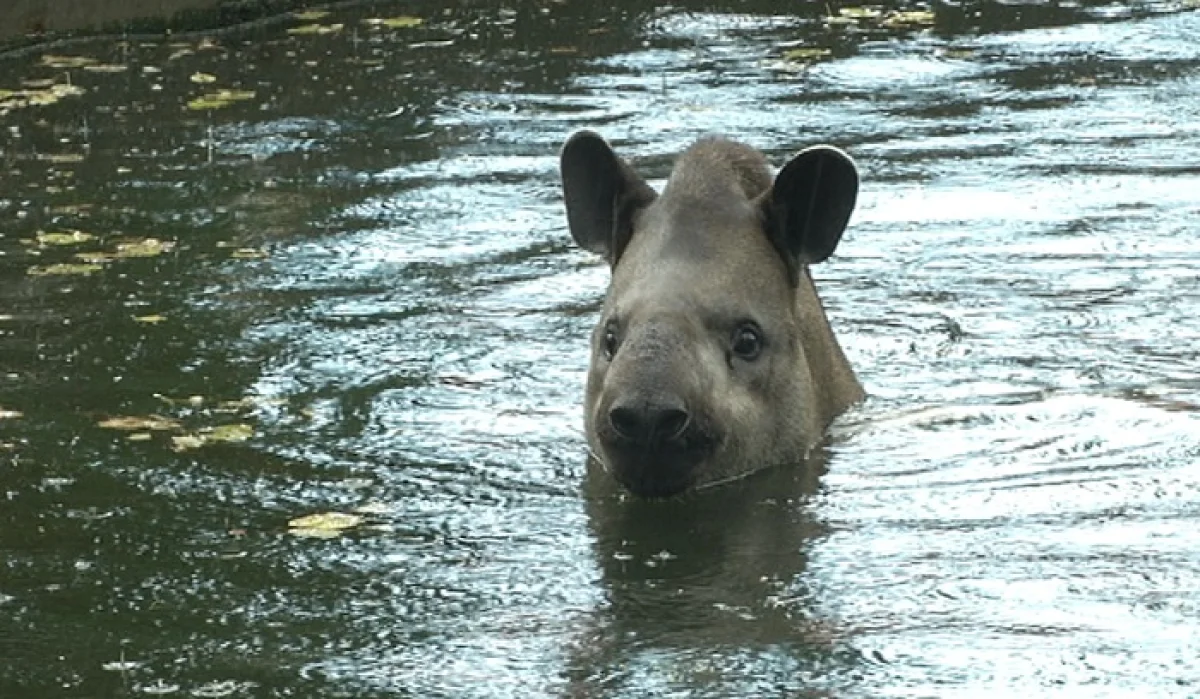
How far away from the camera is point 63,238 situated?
46.7ft

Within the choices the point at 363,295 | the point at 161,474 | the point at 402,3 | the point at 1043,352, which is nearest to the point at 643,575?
the point at 161,474

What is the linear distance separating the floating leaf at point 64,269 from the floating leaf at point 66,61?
5.57 metres

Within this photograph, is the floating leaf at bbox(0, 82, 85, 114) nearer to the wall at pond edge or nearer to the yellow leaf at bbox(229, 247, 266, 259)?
the wall at pond edge

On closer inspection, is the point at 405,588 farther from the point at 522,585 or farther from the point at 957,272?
the point at 957,272

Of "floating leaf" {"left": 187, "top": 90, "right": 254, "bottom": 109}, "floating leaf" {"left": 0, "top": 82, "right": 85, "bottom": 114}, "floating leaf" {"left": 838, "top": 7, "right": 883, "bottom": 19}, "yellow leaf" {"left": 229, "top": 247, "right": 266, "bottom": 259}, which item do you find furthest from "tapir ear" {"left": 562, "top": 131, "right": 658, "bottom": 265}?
"floating leaf" {"left": 838, "top": 7, "right": 883, "bottom": 19}

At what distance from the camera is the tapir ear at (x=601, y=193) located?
10.4 metres

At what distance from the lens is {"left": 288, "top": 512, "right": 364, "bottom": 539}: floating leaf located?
9.50 meters

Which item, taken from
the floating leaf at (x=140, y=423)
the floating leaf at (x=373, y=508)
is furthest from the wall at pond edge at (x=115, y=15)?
the floating leaf at (x=373, y=508)

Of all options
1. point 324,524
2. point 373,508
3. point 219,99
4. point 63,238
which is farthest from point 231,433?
point 219,99

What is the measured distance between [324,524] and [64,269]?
14.4 ft

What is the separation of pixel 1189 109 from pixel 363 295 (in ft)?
18.0

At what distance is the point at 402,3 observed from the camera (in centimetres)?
2108

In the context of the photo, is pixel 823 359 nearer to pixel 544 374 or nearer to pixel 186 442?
pixel 544 374

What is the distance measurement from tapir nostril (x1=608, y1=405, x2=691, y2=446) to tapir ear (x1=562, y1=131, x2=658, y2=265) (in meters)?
1.56
